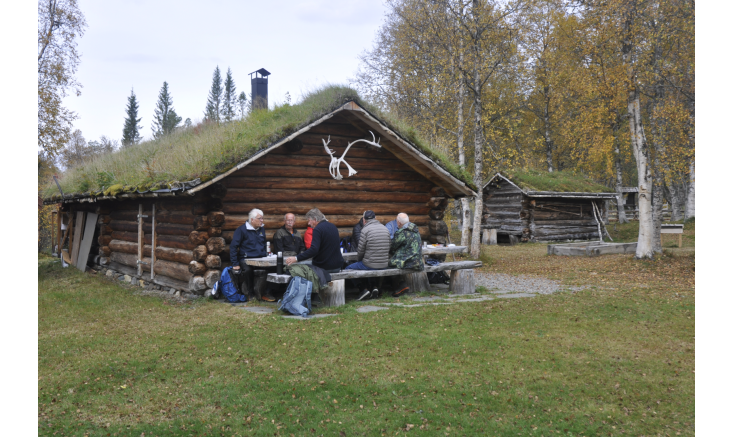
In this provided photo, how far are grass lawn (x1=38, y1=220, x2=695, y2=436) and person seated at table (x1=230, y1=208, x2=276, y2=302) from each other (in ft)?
2.85

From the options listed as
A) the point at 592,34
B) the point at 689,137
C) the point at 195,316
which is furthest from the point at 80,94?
the point at 689,137

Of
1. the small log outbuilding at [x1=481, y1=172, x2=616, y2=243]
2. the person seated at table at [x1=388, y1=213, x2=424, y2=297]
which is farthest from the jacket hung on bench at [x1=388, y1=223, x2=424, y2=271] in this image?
the small log outbuilding at [x1=481, y1=172, x2=616, y2=243]

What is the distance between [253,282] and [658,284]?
936 cm

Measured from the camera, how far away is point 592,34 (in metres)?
15.4

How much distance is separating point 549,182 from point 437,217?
1595 centimetres

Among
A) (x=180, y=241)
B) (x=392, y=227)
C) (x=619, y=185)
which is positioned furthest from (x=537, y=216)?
(x=180, y=241)

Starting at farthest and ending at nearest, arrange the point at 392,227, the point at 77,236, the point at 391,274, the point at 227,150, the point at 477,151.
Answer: the point at 477,151 → the point at 77,236 → the point at 392,227 → the point at 227,150 → the point at 391,274

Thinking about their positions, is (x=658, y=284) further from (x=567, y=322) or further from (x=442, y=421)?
(x=442, y=421)

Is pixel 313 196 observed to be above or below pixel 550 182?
below

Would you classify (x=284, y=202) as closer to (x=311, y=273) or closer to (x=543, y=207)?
(x=311, y=273)

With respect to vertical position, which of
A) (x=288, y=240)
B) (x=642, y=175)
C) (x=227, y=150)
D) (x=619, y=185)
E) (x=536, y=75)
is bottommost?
(x=288, y=240)

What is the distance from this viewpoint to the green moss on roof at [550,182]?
1034 inches

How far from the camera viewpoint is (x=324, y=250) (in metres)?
9.10

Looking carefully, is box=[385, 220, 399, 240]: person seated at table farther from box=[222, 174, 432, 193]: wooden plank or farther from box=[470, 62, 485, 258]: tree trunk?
box=[470, 62, 485, 258]: tree trunk
